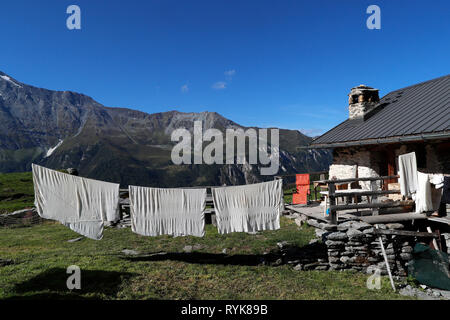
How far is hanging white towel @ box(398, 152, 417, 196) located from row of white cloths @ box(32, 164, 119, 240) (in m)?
10.1

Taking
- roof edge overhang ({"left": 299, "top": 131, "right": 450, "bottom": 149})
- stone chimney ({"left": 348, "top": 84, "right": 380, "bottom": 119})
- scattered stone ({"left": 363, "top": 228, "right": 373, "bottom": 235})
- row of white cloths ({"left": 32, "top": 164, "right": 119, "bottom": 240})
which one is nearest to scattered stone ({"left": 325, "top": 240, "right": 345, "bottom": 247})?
scattered stone ({"left": 363, "top": 228, "right": 373, "bottom": 235})

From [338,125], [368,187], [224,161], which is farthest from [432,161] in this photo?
[224,161]

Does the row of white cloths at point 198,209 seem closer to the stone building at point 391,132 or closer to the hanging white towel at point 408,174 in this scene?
the hanging white towel at point 408,174

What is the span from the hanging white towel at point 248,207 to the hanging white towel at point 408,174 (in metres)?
4.30

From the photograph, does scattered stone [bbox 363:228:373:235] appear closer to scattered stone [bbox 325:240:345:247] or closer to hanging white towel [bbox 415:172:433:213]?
scattered stone [bbox 325:240:345:247]

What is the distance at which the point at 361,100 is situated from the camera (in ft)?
48.5

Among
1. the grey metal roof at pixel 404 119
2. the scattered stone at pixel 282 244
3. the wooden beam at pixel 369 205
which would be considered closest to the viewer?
the wooden beam at pixel 369 205

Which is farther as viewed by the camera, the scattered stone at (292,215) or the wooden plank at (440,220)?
the scattered stone at (292,215)

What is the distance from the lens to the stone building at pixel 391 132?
937 centimetres

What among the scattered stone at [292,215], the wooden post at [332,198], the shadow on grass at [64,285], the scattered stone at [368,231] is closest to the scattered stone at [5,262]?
the shadow on grass at [64,285]

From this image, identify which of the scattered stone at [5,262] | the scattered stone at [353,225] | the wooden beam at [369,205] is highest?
the wooden beam at [369,205]

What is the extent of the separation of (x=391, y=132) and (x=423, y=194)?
10.6ft

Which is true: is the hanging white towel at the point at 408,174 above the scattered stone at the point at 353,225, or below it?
above
